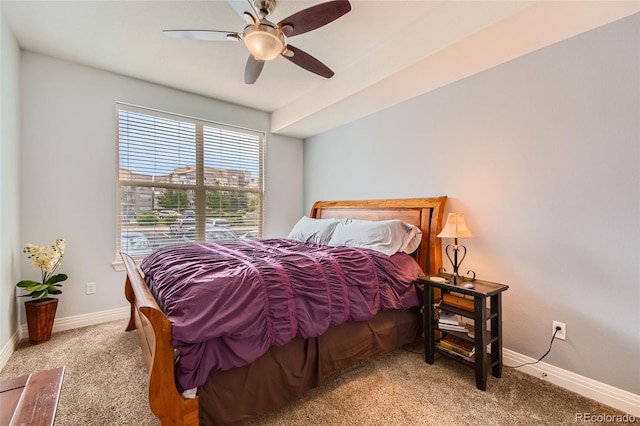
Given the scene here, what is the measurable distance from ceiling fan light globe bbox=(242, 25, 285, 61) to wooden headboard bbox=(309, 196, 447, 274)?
181cm

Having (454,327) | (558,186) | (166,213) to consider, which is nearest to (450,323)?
(454,327)

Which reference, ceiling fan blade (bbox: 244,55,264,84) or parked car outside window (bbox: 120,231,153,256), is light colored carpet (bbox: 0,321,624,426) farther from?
ceiling fan blade (bbox: 244,55,264,84)

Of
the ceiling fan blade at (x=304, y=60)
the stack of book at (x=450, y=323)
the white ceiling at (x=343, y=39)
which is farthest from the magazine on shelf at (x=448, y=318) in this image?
the ceiling fan blade at (x=304, y=60)

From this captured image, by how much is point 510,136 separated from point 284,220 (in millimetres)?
3115

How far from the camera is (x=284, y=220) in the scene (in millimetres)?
4445

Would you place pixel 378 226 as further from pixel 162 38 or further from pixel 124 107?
pixel 124 107

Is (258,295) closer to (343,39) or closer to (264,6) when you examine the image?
(264,6)

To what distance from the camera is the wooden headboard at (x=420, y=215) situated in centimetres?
255

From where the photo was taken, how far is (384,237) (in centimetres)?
250

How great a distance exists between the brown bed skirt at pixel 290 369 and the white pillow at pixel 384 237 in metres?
0.55

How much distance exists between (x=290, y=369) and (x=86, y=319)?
2.53 meters

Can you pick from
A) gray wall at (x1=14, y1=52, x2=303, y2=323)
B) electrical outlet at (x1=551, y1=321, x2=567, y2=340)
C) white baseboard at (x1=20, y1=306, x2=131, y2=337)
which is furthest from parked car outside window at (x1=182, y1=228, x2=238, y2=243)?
electrical outlet at (x1=551, y1=321, x2=567, y2=340)

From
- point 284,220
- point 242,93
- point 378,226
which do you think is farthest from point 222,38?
point 284,220

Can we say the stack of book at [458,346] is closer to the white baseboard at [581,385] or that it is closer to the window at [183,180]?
the white baseboard at [581,385]
